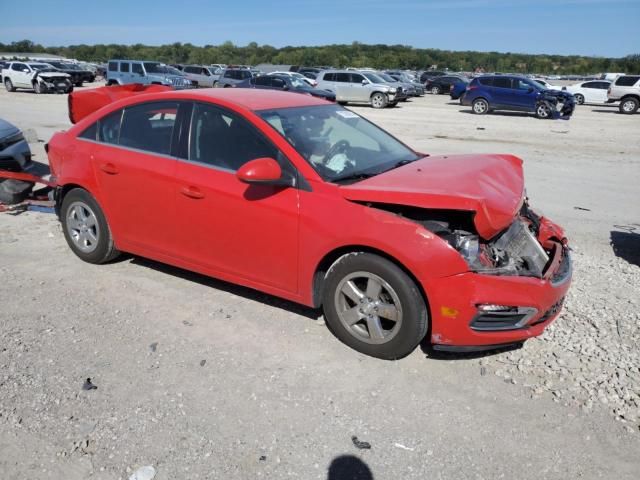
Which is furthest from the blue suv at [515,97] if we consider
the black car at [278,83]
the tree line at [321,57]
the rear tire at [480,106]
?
the tree line at [321,57]

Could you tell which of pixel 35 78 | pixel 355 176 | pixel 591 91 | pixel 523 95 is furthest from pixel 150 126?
pixel 591 91

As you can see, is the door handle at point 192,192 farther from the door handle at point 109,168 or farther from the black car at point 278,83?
the black car at point 278,83

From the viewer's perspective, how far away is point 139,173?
4445 millimetres

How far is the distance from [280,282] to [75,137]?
2.59 meters

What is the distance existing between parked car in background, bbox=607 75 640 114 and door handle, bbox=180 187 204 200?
92.8ft

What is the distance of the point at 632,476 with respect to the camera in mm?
2674

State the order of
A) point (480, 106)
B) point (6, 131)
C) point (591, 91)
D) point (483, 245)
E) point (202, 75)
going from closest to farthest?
1. point (483, 245)
2. point (6, 131)
3. point (480, 106)
4. point (591, 91)
5. point (202, 75)

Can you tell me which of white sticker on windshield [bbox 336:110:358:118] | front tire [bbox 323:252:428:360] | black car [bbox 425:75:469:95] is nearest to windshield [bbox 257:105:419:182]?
white sticker on windshield [bbox 336:110:358:118]

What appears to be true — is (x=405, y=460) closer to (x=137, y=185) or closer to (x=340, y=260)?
(x=340, y=260)

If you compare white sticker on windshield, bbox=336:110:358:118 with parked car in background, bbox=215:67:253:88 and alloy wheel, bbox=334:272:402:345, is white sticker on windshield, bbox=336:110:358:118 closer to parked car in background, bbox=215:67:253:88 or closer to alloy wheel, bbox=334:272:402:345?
alloy wheel, bbox=334:272:402:345

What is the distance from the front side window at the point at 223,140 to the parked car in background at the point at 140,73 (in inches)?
1040

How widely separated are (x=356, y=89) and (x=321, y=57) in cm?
6094

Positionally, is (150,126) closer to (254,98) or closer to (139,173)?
(139,173)

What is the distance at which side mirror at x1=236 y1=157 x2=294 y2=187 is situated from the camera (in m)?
3.53
